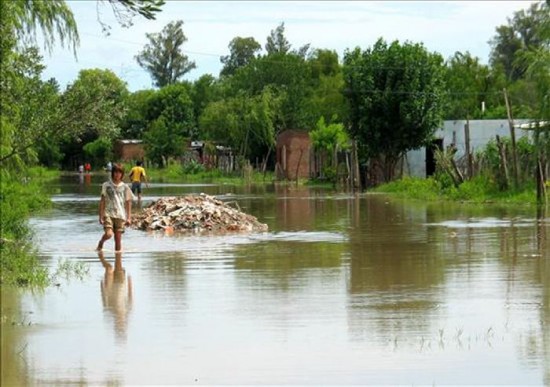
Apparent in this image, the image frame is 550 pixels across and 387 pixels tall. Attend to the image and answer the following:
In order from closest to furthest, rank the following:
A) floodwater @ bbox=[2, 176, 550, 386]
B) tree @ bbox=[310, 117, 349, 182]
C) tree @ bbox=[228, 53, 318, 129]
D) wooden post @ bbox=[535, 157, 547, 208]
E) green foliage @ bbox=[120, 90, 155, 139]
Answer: floodwater @ bbox=[2, 176, 550, 386] < wooden post @ bbox=[535, 157, 547, 208] < tree @ bbox=[310, 117, 349, 182] < tree @ bbox=[228, 53, 318, 129] < green foliage @ bbox=[120, 90, 155, 139]

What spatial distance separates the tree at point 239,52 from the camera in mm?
127625

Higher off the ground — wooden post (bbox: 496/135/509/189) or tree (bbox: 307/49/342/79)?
tree (bbox: 307/49/342/79)

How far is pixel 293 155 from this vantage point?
7062cm

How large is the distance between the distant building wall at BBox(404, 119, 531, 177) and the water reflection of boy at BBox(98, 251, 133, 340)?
3430cm

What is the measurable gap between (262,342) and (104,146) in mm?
97455

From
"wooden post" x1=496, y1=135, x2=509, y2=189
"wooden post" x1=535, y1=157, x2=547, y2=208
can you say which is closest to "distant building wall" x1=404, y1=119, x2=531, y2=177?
"wooden post" x1=496, y1=135, x2=509, y2=189

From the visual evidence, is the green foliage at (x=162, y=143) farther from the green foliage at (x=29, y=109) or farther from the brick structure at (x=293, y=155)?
the green foliage at (x=29, y=109)

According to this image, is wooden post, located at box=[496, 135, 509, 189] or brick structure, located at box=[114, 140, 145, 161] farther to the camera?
brick structure, located at box=[114, 140, 145, 161]

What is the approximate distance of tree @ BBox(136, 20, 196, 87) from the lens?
419 ft

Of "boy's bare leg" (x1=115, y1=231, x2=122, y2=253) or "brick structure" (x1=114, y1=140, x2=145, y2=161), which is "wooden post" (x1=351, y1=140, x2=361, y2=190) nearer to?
"boy's bare leg" (x1=115, y1=231, x2=122, y2=253)

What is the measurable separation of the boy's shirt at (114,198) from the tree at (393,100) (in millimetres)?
29185

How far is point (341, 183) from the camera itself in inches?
2116

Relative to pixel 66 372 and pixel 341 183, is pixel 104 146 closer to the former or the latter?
pixel 341 183

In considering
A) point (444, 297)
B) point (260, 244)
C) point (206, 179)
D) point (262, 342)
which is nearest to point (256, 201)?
point (260, 244)
